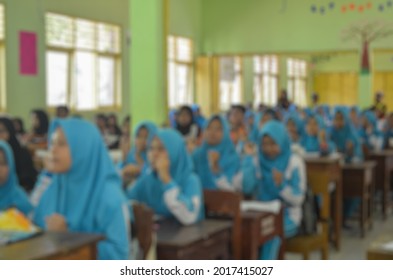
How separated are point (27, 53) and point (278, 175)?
444cm

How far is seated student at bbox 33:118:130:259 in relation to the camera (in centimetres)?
230

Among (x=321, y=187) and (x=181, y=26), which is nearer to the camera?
(x=321, y=187)

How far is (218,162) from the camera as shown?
405 centimetres

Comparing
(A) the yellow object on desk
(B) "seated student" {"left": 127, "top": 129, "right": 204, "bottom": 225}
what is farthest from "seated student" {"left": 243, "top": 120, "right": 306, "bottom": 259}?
(A) the yellow object on desk

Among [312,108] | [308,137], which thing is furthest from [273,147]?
[312,108]

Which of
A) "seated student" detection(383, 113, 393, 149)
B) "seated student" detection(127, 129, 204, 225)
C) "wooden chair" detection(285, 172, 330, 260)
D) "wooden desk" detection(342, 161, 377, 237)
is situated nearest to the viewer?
→ "seated student" detection(127, 129, 204, 225)

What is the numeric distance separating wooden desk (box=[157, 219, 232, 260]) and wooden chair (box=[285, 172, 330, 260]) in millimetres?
864

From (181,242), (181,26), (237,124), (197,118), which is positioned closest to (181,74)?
(197,118)

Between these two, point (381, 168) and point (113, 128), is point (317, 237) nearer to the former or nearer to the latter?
Result: point (381, 168)

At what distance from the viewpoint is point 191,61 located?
21.8 feet

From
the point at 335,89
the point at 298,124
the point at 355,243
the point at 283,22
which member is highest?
the point at 283,22

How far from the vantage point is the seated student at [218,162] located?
3992mm

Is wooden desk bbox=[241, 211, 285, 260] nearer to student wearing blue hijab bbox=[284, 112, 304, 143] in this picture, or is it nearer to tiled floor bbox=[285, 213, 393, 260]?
tiled floor bbox=[285, 213, 393, 260]
